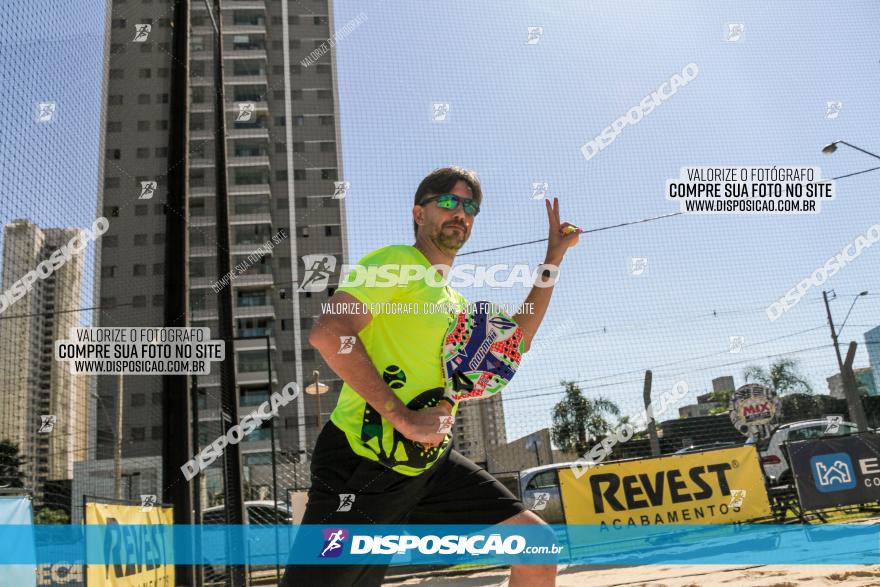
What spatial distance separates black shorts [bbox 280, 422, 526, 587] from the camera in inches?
72.5

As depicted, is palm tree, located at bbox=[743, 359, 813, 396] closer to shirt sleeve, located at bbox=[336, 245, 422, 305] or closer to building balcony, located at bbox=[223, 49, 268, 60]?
shirt sleeve, located at bbox=[336, 245, 422, 305]

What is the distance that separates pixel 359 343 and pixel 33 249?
20.0 ft

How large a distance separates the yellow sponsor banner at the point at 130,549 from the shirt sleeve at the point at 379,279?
3.80 m

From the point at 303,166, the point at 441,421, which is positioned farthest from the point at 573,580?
the point at 303,166

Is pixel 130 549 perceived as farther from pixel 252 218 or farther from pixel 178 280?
pixel 252 218

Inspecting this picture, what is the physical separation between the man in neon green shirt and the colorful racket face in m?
0.04

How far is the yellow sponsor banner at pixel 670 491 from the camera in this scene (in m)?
8.01

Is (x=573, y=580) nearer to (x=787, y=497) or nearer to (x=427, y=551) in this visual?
(x=787, y=497)

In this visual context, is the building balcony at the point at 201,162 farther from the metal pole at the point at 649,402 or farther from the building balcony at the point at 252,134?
the metal pole at the point at 649,402

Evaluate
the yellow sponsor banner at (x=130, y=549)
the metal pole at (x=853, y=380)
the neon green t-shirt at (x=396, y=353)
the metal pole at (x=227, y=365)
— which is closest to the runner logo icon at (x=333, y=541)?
the neon green t-shirt at (x=396, y=353)

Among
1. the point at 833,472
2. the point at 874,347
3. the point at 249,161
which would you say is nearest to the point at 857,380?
the point at 874,347

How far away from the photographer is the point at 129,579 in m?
5.25

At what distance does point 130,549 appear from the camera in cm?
537

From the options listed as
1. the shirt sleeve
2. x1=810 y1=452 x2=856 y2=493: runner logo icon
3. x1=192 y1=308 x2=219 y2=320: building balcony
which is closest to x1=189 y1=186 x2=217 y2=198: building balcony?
x1=192 y1=308 x2=219 y2=320: building balcony
